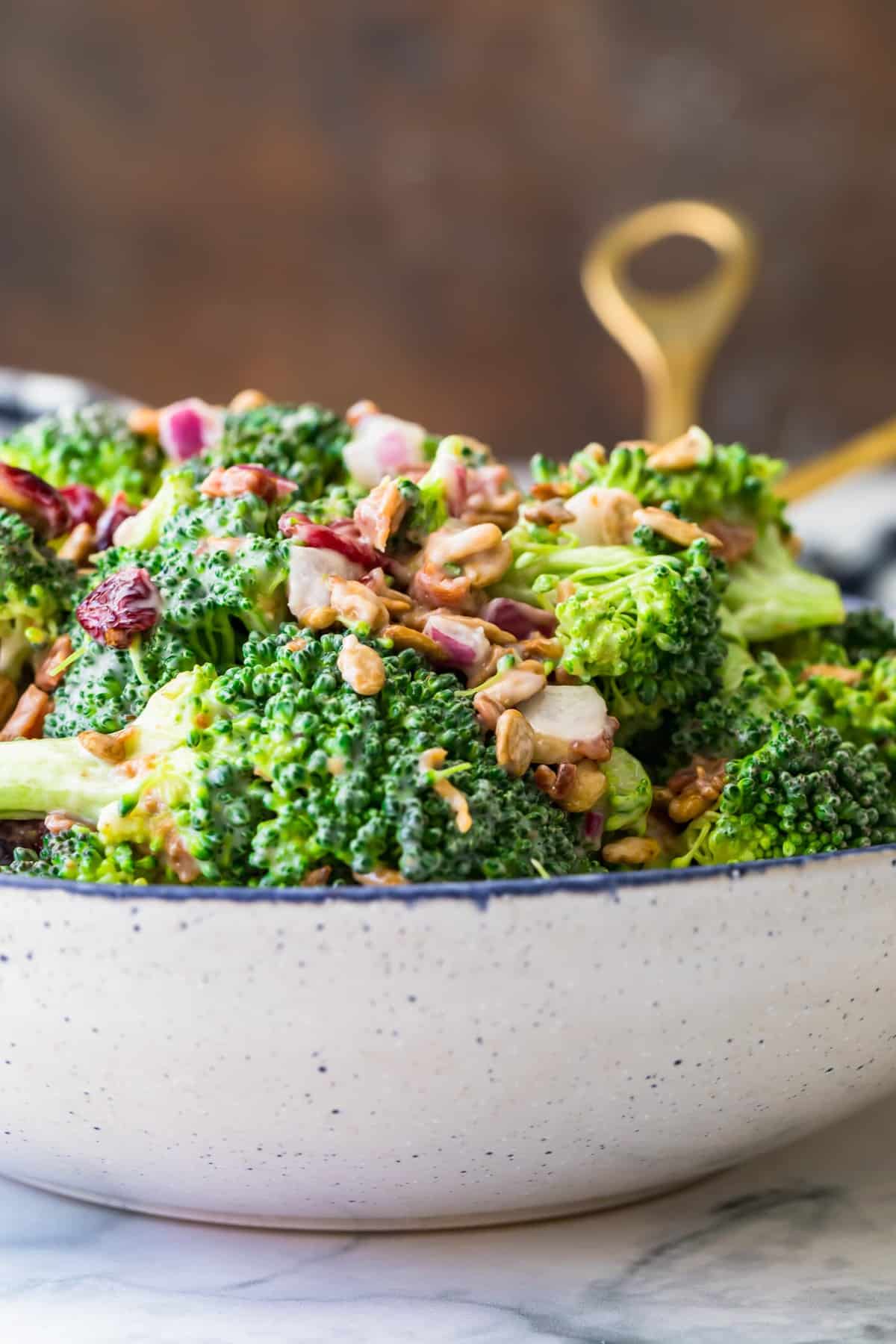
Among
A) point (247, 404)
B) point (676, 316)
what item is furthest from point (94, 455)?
point (676, 316)

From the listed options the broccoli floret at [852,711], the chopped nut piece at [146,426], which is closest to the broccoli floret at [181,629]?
the chopped nut piece at [146,426]

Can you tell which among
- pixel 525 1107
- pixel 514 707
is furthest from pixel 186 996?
pixel 514 707

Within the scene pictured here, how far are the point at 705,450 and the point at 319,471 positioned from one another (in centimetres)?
38

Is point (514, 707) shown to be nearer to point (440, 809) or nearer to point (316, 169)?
point (440, 809)

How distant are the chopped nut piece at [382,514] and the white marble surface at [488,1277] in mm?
537

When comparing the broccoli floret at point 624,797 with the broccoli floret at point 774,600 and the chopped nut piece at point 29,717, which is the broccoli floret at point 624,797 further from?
the chopped nut piece at point 29,717

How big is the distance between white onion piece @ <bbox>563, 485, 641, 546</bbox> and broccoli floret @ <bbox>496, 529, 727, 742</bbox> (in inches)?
0.9

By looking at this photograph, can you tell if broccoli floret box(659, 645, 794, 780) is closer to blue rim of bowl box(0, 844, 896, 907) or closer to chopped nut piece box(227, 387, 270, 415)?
blue rim of bowl box(0, 844, 896, 907)

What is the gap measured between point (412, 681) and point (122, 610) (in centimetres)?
24

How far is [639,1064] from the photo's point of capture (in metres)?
0.99

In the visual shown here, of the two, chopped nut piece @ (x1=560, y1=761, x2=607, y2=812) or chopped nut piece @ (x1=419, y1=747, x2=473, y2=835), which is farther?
chopped nut piece @ (x1=560, y1=761, x2=607, y2=812)

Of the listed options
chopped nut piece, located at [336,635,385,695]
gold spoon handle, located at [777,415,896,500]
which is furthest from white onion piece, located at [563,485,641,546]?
gold spoon handle, located at [777,415,896,500]

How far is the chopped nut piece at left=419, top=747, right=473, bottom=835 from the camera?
1.01m

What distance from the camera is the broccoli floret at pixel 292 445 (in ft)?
4.85
